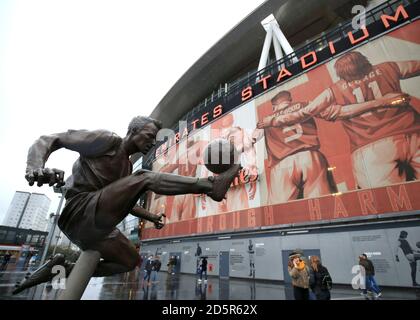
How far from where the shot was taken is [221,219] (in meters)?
17.5

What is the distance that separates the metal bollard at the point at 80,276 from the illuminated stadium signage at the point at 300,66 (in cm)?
1747

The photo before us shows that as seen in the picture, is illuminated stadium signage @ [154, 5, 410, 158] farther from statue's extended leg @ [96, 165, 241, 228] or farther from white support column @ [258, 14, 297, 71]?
statue's extended leg @ [96, 165, 241, 228]

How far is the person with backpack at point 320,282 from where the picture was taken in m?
5.20

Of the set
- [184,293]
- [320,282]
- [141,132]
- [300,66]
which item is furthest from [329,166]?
[141,132]

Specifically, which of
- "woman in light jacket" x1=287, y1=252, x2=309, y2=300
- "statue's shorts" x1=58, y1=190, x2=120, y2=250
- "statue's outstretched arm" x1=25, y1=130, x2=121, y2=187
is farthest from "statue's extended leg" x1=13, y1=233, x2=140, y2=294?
"woman in light jacket" x1=287, y1=252, x2=309, y2=300

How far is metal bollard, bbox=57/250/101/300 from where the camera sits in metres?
1.74

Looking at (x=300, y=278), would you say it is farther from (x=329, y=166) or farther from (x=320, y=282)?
(x=329, y=166)

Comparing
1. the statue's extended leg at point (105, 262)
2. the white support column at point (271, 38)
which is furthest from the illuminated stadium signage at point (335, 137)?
the statue's extended leg at point (105, 262)

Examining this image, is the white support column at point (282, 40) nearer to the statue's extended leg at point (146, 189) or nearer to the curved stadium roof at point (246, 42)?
the curved stadium roof at point (246, 42)

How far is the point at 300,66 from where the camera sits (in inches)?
641
